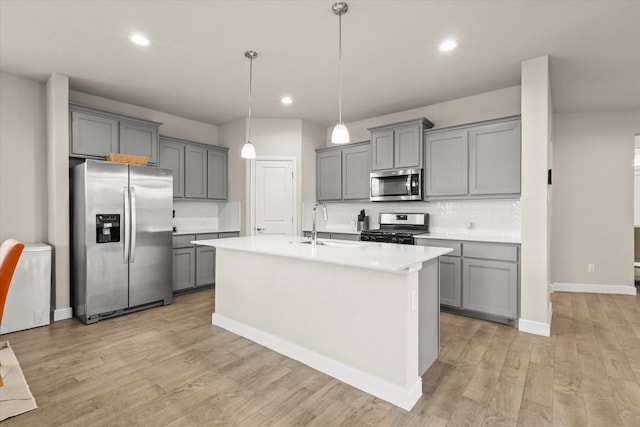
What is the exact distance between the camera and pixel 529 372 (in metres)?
2.46

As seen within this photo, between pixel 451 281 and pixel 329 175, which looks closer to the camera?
pixel 451 281

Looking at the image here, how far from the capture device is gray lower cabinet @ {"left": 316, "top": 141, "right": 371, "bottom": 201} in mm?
4984

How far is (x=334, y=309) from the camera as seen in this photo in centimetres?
247

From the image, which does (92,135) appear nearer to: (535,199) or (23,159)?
(23,159)

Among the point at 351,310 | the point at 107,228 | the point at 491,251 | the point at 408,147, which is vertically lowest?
the point at 351,310

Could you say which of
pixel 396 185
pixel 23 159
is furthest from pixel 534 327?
pixel 23 159

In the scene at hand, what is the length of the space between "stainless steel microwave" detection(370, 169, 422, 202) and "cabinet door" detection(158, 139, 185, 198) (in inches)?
112

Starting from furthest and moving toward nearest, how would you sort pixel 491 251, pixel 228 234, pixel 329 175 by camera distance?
pixel 329 175
pixel 228 234
pixel 491 251

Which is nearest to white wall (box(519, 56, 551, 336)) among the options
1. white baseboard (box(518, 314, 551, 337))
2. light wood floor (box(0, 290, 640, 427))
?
white baseboard (box(518, 314, 551, 337))

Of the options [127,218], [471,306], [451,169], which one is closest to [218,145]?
[127,218]

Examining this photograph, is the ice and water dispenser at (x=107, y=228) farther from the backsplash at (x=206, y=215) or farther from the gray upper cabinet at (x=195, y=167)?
the backsplash at (x=206, y=215)

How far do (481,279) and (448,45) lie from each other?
2383mm

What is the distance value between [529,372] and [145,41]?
4141 mm

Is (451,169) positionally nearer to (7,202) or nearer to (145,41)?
(145,41)
